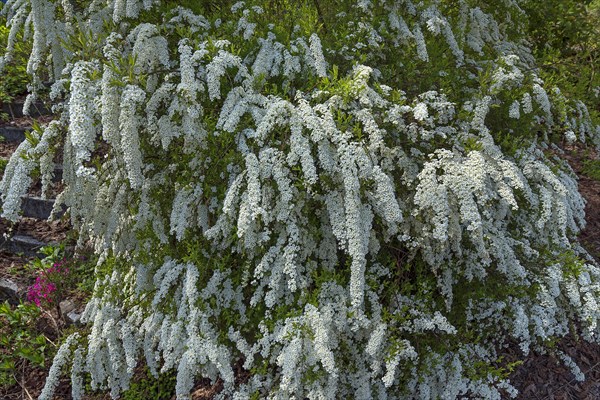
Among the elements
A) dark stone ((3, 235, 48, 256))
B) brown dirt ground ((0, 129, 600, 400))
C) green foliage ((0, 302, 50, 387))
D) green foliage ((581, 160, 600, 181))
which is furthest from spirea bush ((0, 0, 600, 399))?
dark stone ((3, 235, 48, 256))

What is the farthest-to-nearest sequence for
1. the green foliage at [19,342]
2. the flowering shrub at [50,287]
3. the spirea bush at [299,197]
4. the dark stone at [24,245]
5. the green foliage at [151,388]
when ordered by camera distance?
the dark stone at [24,245], the flowering shrub at [50,287], the green foliage at [19,342], the green foliage at [151,388], the spirea bush at [299,197]

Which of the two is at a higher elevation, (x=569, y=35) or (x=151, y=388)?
(x=569, y=35)

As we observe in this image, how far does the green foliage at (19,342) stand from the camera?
3.73 meters

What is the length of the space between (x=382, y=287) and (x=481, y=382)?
73cm

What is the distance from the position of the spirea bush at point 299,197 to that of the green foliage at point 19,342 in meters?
0.72

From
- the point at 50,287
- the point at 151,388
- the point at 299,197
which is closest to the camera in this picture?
the point at 299,197

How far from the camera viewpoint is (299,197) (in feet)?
8.54

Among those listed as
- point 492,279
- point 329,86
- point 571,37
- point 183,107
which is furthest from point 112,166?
point 571,37

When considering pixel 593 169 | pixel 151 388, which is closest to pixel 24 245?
pixel 151 388

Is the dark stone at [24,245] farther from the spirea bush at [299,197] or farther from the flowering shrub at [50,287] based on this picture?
the spirea bush at [299,197]

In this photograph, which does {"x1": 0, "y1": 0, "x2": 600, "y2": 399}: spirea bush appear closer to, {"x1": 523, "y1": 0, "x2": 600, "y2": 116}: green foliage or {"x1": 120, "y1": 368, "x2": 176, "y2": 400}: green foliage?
{"x1": 120, "y1": 368, "x2": 176, "y2": 400}: green foliage

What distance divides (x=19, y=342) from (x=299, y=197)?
2.55 metres

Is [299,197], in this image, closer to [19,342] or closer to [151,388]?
[151,388]

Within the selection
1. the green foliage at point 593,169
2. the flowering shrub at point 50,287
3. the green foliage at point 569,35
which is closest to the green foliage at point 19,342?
the flowering shrub at point 50,287
